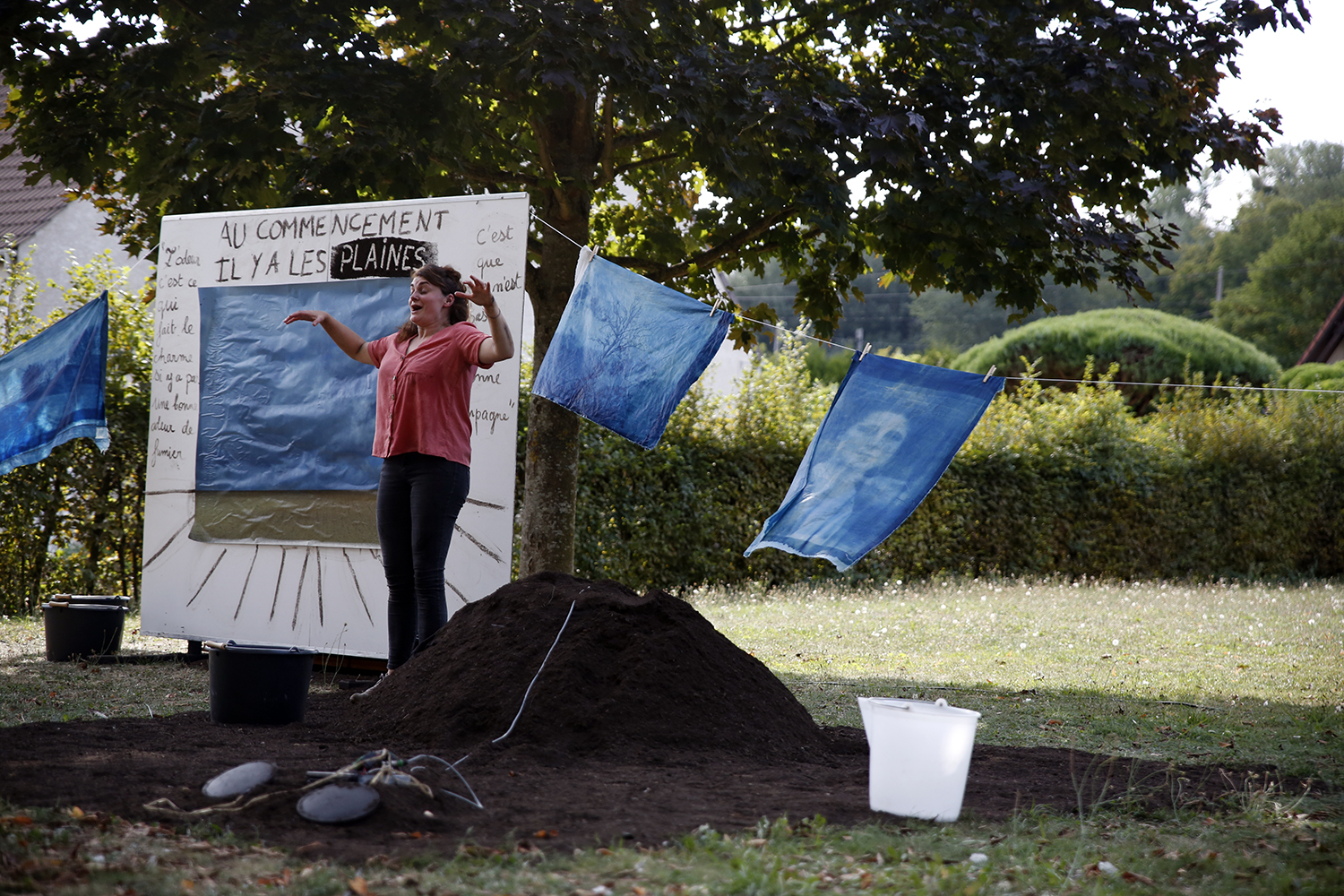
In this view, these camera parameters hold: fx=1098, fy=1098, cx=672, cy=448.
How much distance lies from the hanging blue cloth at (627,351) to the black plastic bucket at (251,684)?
67.6 inches

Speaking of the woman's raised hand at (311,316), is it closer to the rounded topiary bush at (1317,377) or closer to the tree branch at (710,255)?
the tree branch at (710,255)

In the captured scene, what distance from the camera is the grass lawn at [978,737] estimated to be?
8.66ft

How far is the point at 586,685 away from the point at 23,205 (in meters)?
12.6

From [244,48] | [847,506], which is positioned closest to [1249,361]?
[847,506]

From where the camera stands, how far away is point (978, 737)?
4.90m

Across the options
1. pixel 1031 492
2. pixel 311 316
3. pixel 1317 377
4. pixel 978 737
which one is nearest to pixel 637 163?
pixel 311 316

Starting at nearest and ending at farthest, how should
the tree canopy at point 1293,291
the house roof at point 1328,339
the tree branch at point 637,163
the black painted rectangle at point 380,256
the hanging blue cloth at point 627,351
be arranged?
1. the hanging blue cloth at point 627,351
2. the black painted rectangle at point 380,256
3. the tree branch at point 637,163
4. the house roof at point 1328,339
5. the tree canopy at point 1293,291

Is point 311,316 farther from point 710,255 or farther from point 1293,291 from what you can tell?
point 1293,291

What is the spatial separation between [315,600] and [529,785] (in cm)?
311

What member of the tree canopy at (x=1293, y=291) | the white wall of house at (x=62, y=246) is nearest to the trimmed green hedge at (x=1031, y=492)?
the white wall of house at (x=62, y=246)

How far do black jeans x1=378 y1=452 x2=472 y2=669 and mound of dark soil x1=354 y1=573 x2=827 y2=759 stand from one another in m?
0.27

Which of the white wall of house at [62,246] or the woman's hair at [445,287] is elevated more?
the white wall of house at [62,246]

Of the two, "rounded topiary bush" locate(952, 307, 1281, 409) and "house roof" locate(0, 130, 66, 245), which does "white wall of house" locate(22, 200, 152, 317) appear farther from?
"rounded topiary bush" locate(952, 307, 1281, 409)

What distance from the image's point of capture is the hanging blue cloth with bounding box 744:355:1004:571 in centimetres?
495
